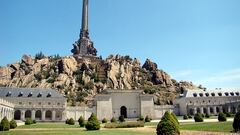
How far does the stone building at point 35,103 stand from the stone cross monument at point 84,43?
56128mm

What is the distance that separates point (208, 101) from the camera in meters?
95.9

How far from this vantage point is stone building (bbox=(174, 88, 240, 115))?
94000 mm

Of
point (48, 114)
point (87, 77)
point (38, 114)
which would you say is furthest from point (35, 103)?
point (87, 77)

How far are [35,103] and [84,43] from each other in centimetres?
6339

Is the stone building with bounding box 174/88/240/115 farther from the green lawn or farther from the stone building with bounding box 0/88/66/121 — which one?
the green lawn

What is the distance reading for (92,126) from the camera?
35.7 metres

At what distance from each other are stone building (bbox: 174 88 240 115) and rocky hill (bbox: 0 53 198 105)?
1870 cm

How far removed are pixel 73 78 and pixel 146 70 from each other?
40.2 meters

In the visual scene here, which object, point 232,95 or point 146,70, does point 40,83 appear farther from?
point 232,95

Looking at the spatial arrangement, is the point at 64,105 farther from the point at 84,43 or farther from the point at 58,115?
the point at 84,43

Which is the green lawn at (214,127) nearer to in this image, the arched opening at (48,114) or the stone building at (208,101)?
the arched opening at (48,114)

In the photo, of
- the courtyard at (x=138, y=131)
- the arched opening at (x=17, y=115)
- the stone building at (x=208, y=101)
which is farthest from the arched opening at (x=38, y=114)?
the courtyard at (x=138, y=131)

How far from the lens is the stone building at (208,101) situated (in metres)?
94.0

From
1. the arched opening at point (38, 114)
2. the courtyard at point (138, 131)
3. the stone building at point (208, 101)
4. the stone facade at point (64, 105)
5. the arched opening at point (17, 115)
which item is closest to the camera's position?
the courtyard at point (138, 131)
